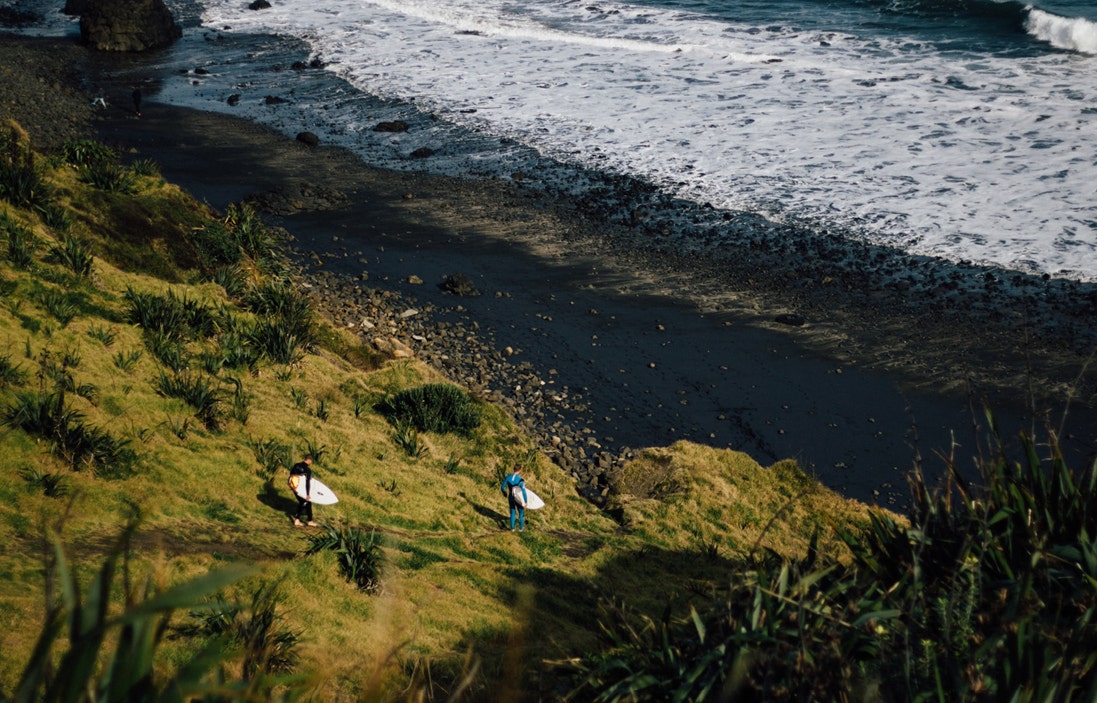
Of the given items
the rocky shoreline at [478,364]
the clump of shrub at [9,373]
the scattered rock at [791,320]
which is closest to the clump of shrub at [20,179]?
the rocky shoreline at [478,364]

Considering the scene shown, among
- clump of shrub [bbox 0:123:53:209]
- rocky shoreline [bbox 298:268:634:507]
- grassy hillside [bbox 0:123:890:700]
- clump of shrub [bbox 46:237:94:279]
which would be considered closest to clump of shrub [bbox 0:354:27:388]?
grassy hillside [bbox 0:123:890:700]

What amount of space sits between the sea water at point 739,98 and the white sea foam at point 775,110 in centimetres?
11

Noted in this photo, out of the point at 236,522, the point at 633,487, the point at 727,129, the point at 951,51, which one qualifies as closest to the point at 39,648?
the point at 236,522

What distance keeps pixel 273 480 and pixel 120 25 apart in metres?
34.0

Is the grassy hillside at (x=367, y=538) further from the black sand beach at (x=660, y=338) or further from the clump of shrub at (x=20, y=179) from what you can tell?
the black sand beach at (x=660, y=338)

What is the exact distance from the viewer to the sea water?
24125mm

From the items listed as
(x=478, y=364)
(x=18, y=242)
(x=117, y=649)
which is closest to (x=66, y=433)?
(x=18, y=242)

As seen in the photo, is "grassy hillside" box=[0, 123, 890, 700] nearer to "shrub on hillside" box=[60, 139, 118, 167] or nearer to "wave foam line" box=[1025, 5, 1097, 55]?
"shrub on hillside" box=[60, 139, 118, 167]

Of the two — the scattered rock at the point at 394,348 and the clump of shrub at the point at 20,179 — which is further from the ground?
the clump of shrub at the point at 20,179

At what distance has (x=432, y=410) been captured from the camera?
44.8 ft

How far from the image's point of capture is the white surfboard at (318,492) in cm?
964

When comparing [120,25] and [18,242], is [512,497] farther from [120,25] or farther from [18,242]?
[120,25]

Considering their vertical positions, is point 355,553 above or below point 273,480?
above

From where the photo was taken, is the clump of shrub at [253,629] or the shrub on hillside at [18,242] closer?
the clump of shrub at [253,629]
